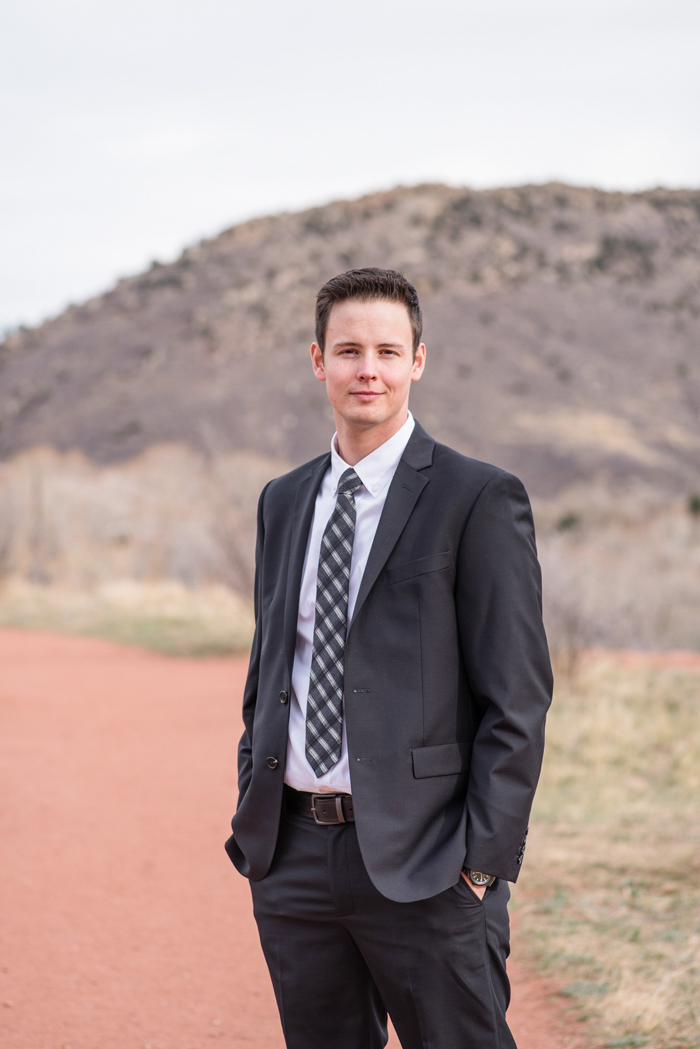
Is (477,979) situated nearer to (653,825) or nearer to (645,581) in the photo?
(653,825)

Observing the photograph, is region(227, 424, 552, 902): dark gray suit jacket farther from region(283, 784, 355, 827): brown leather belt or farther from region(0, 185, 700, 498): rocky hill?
region(0, 185, 700, 498): rocky hill

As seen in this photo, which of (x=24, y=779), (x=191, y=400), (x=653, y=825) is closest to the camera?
(x=653, y=825)

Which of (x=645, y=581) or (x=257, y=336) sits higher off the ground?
(x=257, y=336)

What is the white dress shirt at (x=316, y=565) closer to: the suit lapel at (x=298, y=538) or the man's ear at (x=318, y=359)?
the suit lapel at (x=298, y=538)

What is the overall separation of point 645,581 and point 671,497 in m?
18.2

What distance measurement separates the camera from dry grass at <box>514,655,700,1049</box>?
344 centimetres

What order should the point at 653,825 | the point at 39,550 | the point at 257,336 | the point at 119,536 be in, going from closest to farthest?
the point at 653,825 < the point at 39,550 < the point at 119,536 < the point at 257,336

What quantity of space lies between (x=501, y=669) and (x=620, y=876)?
11.5ft

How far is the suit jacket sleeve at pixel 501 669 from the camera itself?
184 centimetres

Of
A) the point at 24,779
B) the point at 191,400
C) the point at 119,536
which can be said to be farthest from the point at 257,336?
the point at 24,779

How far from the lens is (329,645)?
2.00 m

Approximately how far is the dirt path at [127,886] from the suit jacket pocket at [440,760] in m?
1.96

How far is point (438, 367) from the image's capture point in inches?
1805

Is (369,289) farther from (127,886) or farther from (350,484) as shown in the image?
(127,886)
